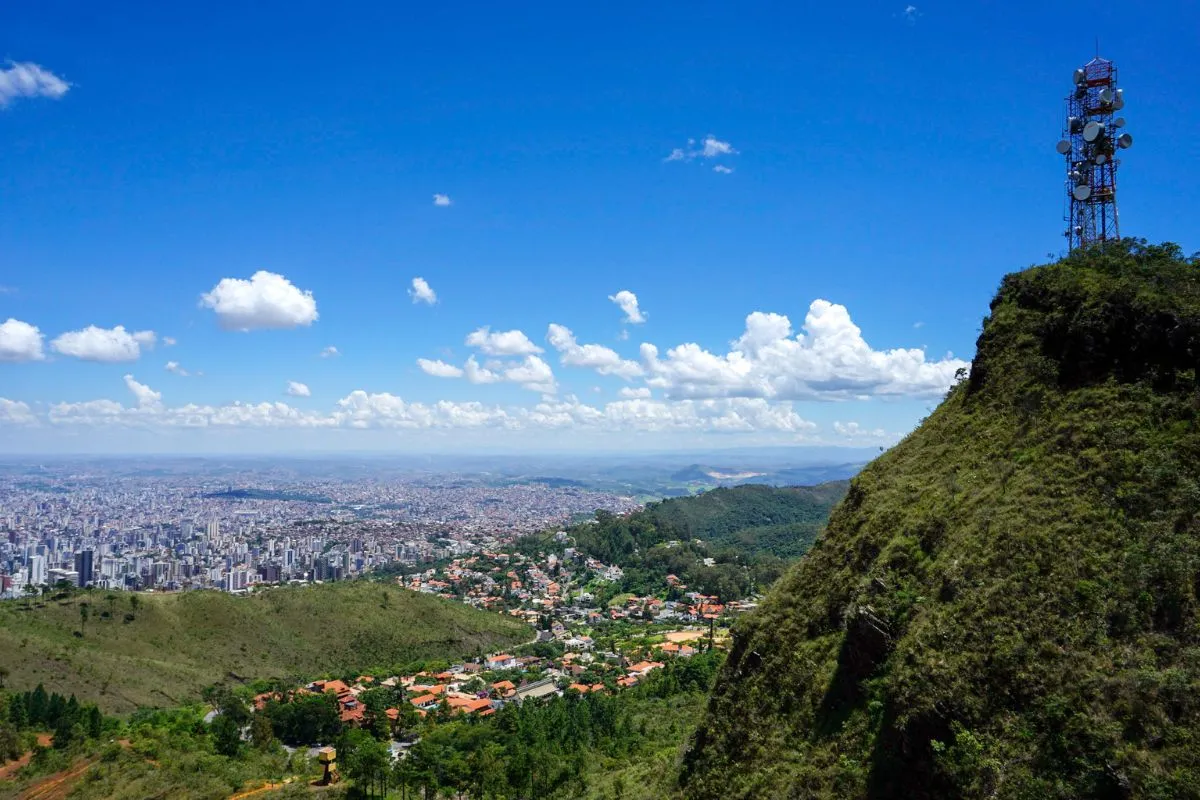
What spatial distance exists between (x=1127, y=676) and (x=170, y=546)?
19046 cm

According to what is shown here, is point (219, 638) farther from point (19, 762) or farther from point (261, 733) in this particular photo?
point (19, 762)

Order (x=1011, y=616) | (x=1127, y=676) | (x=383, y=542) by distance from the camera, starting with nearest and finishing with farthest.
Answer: (x=1127, y=676) < (x=1011, y=616) < (x=383, y=542)

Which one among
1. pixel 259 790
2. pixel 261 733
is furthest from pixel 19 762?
pixel 259 790

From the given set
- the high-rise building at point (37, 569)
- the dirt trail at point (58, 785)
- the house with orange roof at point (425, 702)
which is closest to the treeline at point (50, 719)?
the dirt trail at point (58, 785)

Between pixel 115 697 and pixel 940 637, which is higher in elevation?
pixel 940 637

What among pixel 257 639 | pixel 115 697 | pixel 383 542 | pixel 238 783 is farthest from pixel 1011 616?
pixel 383 542

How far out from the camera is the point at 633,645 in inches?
2739

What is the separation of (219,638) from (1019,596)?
2897 inches

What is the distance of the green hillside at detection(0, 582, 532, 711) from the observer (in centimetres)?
5234

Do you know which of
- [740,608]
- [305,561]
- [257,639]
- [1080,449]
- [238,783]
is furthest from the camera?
[305,561]

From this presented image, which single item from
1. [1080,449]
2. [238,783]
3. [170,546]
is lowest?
[170,546]

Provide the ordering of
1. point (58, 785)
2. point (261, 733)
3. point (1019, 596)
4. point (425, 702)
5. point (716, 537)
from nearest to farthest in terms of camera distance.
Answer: point (1019, 596)
point (58, 785)
point (261, 733)
point (425, 702)
point (716, 537)

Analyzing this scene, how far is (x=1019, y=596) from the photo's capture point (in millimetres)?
12125

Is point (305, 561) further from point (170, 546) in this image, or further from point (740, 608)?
point (740, 608)
